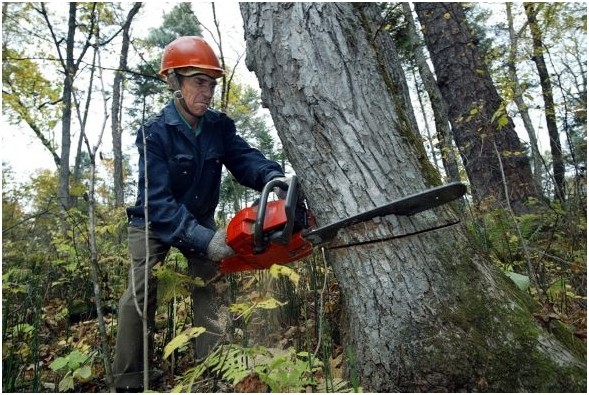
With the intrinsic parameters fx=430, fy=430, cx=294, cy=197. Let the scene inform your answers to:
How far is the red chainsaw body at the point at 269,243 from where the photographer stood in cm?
209

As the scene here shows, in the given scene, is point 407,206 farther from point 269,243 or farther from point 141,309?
point 141,309

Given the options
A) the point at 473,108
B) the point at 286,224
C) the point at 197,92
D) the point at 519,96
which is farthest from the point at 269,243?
the point at 519,96

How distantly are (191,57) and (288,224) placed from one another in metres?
1.53

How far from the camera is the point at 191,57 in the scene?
2.88 metres

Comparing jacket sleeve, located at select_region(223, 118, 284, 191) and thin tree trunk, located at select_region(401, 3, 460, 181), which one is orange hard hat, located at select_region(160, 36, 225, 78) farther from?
thin tree trunk, located at select_region(401, 3, 460, 181)

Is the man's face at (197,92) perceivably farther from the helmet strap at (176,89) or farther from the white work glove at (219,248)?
the white work glove at (219,248)

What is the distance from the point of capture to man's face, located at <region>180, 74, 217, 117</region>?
289 cm

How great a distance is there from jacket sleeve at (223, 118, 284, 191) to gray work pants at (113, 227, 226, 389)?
67cm

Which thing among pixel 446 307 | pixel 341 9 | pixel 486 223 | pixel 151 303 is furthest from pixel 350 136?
pixel 486 223

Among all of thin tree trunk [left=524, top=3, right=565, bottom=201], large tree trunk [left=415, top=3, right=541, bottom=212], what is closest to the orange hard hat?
large tree trunk [left=415, top=3, right=541, bottom=212]

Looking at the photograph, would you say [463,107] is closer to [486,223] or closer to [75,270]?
[486,223]

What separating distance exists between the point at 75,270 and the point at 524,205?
5.53m

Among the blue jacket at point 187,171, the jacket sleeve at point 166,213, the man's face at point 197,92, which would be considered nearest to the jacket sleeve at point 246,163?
the blue jacket at point 187,171

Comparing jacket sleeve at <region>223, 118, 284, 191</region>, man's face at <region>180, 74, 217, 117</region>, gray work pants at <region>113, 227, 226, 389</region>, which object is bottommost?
gray work pants at <region>113, 227, 226, 389</region>
